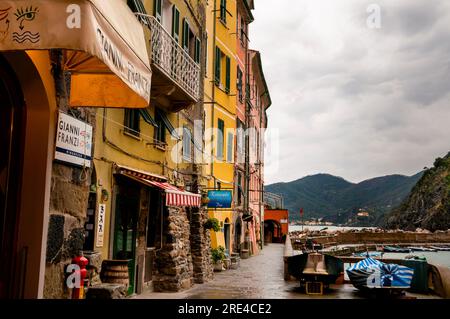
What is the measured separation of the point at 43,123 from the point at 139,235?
8445mm

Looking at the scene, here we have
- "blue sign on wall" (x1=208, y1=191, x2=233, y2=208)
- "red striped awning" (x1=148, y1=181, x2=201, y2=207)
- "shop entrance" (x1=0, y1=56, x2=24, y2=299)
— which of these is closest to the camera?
"shop entrance" (x1=0, y1=56, x2=24, y2=299)

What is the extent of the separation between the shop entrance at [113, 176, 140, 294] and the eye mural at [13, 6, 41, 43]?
302 inches

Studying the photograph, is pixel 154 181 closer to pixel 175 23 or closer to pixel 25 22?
pixel 175 23

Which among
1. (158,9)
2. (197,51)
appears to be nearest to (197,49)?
(197,51)

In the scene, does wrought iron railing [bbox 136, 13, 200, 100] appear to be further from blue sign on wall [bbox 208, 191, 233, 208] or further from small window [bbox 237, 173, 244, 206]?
small window [bbox 237, 173, 244, 206]

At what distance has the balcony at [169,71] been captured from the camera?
12.5m

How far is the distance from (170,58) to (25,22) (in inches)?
364

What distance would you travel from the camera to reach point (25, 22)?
4504 mm

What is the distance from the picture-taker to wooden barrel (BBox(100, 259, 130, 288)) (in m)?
10.6

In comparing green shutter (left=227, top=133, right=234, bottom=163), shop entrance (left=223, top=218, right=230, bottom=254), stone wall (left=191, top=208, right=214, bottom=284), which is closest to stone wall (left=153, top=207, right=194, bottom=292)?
stone wall (left=191, top=208, right=214, bottom=284)

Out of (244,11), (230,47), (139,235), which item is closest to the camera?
(139,235)

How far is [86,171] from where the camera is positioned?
22.1 feet
